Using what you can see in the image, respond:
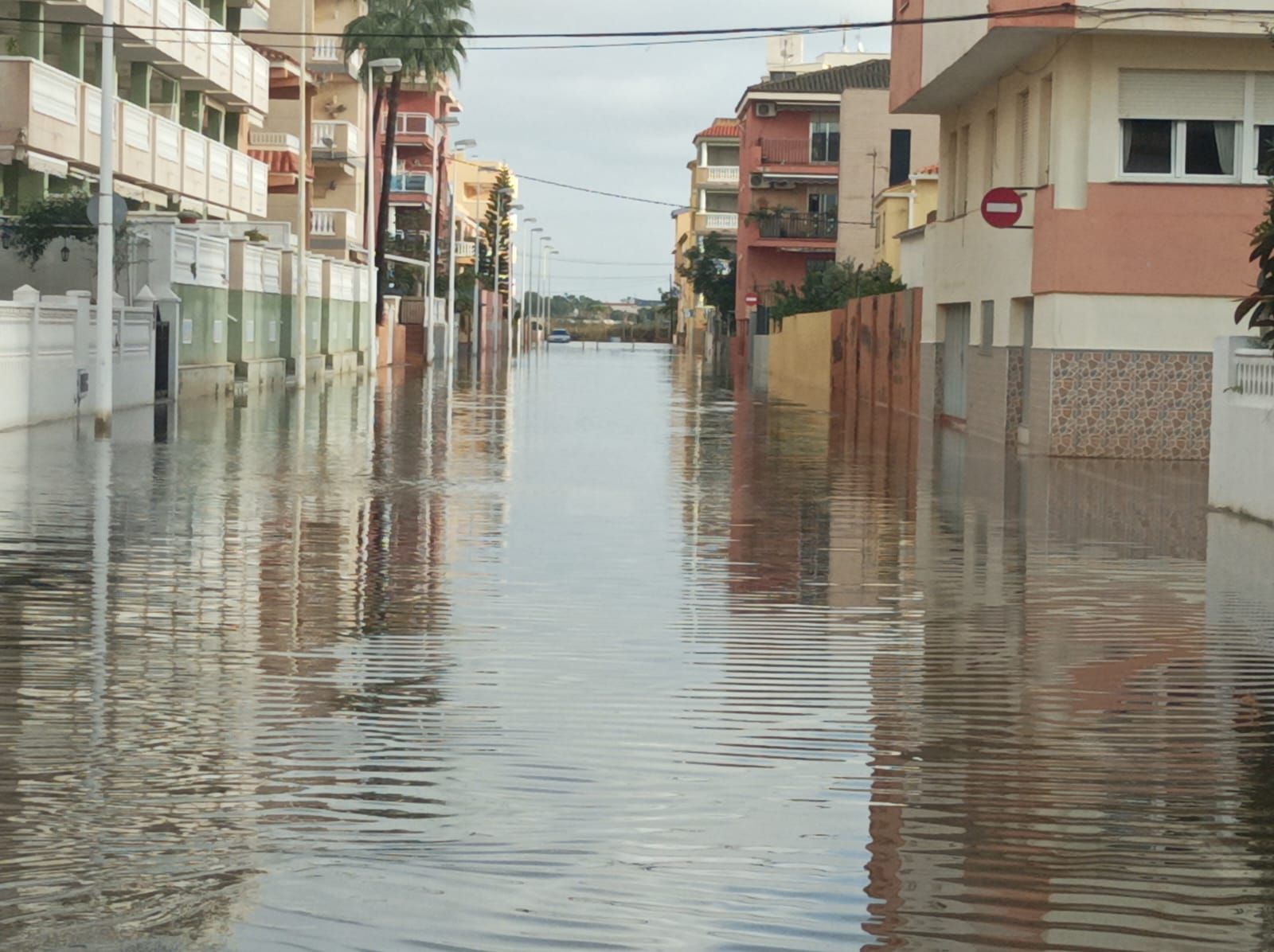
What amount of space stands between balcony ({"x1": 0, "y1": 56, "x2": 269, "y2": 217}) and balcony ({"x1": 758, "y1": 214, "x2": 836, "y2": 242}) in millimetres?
41033

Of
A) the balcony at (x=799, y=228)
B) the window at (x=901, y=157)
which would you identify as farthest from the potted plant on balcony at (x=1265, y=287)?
the balcony at (x=799, y=228)

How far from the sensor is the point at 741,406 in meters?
43.0

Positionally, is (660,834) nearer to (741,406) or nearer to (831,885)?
(831,885)

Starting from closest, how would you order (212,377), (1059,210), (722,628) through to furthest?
(722,628) < (1059,210) < (212,377)

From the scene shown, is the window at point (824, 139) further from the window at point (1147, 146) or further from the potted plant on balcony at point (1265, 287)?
the potted plant on balcony at point (1265, 287)

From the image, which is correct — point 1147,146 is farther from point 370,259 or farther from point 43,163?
point 370,259

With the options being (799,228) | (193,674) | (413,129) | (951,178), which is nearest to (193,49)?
Answer: (951,178)

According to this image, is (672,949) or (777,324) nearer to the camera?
(672,949)

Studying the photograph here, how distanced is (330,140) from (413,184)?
1020 inches

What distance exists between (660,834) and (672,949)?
1179mm

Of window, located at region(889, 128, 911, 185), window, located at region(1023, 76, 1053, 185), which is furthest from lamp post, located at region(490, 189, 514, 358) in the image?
window, located at region(1023, 76, 1053, 185)

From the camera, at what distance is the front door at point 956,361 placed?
114 feet

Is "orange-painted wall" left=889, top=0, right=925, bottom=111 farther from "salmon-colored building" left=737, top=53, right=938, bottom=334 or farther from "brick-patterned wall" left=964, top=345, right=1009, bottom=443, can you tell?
"salmon-colored building" left=737, top=53, right=938, bottom=334

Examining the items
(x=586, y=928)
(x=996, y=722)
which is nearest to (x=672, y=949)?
(x=586, y=928)
